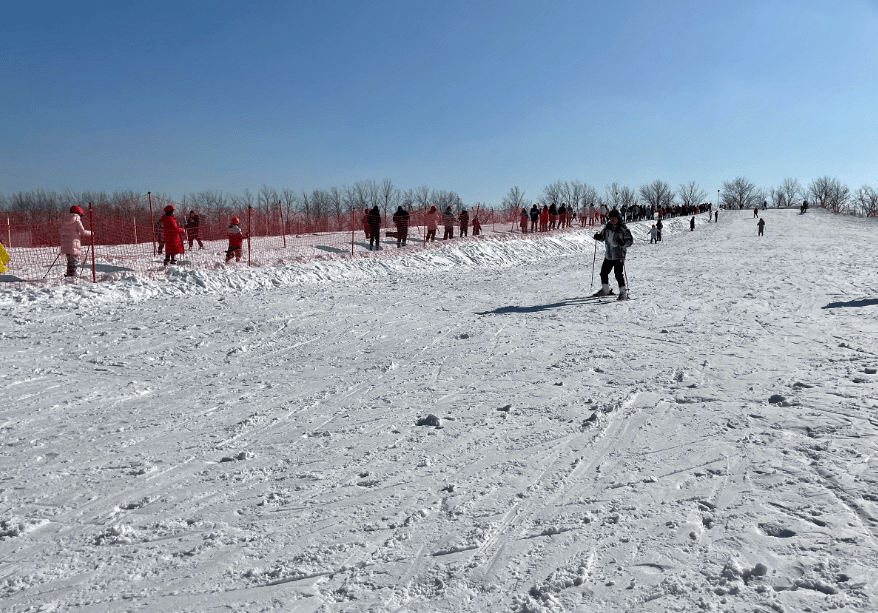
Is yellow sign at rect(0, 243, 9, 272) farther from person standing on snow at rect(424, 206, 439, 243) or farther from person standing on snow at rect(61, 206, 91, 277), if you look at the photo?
person standing on snow at rect(424, 206, 439, 243)

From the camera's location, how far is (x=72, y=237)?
1129 cm

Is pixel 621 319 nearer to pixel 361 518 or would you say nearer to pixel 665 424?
pixel 665 424

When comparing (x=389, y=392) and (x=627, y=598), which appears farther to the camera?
(x=389, y=392)

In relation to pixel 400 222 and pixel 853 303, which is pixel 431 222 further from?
pixel 853 303

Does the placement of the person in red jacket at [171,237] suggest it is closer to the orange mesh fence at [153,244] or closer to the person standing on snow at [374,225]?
the orange mesh fence at [153,244]

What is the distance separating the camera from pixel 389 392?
16.8ft

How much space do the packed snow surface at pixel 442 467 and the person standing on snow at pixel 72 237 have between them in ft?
13.1

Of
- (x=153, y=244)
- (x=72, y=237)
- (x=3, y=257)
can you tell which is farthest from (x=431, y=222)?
(x=3, y=257)

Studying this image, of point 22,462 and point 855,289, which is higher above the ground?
point 855,289

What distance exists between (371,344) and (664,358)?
360 centimetres

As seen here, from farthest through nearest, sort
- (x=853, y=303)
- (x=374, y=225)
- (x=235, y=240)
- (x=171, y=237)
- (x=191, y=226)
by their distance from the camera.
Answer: (x=374, y=225), (x=191, y=226), (x=235, y=240), (x=171, y=237), (x=853, y=303)

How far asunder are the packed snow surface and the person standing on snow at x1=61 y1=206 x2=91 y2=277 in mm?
4002

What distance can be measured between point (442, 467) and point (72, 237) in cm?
1125

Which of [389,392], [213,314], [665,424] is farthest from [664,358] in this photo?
[213,314]
